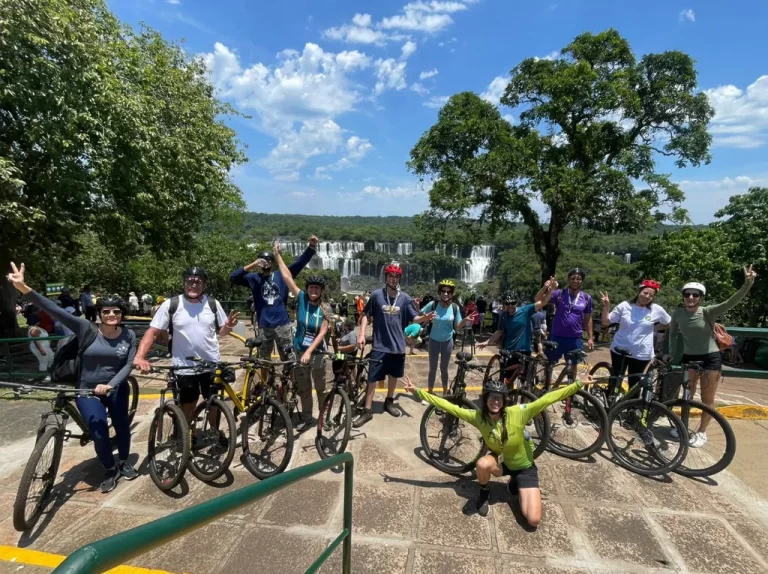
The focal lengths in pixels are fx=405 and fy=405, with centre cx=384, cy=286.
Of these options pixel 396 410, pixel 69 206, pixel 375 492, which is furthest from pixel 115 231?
pixel 375 492

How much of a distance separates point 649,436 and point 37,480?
5.56 meters

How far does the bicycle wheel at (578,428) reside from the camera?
424 centimetres

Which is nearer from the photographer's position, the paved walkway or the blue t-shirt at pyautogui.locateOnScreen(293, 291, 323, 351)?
the paved walkway

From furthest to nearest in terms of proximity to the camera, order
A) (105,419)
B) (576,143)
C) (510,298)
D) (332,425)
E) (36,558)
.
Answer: (576,143)
(510,298)
(332,425)
(105,419)
(36,558)

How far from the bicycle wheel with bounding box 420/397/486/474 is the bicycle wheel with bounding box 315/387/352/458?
2.67 feet

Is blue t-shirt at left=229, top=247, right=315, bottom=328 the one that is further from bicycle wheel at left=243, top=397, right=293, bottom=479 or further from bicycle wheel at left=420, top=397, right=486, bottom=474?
bicycle wheel at left=420, top=397, right=486, bottom=474

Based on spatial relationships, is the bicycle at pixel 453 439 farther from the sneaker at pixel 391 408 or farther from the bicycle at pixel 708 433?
the bicycle at pixel 708 433

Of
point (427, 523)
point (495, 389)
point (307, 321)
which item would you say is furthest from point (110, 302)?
point (495, 389)

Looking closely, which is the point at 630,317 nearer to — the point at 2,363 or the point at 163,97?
the point at 2,363

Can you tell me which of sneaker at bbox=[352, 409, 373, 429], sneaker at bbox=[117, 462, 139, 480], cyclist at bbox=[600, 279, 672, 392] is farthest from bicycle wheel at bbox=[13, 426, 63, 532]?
cyclist at bbox=[600, 279, 672, 392]

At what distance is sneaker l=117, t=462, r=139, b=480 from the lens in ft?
12.3

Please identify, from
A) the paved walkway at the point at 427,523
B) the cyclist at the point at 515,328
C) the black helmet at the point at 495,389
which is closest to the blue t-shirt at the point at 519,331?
the cyclist at the point at 515,328

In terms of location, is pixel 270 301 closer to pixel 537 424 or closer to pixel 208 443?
pixel 208 443

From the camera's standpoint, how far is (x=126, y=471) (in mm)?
3756
